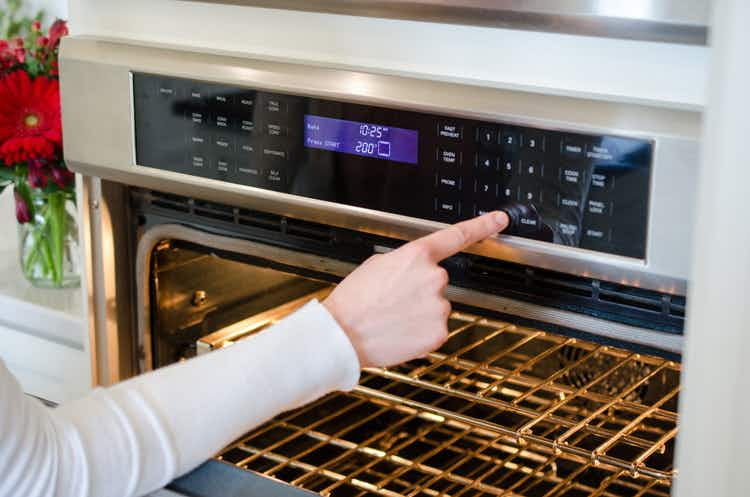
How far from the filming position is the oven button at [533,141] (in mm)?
814

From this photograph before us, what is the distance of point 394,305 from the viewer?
0.90 m

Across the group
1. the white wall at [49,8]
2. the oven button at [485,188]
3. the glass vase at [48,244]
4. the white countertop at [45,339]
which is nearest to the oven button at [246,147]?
the oven button at [485,188]

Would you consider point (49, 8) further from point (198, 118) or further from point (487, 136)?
point (487, 136)

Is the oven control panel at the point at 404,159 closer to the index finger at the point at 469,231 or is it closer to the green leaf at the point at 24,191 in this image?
the index finger at the point at 469,231

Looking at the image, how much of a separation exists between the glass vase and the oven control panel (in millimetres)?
452

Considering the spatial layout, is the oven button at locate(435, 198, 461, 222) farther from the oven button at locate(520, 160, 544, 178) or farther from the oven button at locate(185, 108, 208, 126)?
the oven button at locate(185, 108, 208, 126)

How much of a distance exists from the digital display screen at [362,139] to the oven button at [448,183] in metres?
0.03

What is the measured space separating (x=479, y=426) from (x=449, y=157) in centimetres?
25

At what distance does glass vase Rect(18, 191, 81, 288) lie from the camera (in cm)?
144

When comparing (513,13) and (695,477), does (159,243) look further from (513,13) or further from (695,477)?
(695,477)

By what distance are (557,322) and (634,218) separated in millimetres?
128

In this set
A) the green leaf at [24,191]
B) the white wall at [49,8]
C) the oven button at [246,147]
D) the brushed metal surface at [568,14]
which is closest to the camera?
the brushed metal surface at [568,14]

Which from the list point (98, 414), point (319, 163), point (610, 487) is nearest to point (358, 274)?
point (319, 163)

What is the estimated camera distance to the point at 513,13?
0.82 meters
